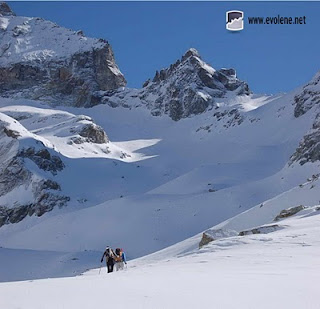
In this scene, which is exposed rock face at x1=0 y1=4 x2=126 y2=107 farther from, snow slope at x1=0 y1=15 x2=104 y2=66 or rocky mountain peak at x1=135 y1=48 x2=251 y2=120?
rocky mountain peak at x1=135 y1=48 x2=251 y2=120

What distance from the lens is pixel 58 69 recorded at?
493ft

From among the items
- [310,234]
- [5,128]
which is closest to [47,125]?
[5,128]

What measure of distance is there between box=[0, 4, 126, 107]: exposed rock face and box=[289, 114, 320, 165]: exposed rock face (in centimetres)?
8777

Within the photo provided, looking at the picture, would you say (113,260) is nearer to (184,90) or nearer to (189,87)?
(189,87)

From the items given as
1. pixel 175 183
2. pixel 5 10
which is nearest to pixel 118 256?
pixel 175 183

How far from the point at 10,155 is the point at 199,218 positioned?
1247 inches

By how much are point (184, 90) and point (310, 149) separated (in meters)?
73.5

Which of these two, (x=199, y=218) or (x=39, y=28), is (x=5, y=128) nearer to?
(x=199, y=218)

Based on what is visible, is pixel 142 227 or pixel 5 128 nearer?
pixel 142 227

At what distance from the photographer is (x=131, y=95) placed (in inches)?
5217

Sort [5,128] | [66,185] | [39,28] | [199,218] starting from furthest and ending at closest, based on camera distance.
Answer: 1. [39,28]
2. [5,128]
3. [66,185]
4. [199,218]

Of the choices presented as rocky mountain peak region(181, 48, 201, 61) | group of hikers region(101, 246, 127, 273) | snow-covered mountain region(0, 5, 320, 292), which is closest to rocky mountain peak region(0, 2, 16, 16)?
→ snow-covered mountain region(0, 5, 320, 292)

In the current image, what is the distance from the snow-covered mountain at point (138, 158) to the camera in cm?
4238

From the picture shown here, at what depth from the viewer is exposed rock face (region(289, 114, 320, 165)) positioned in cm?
4697
